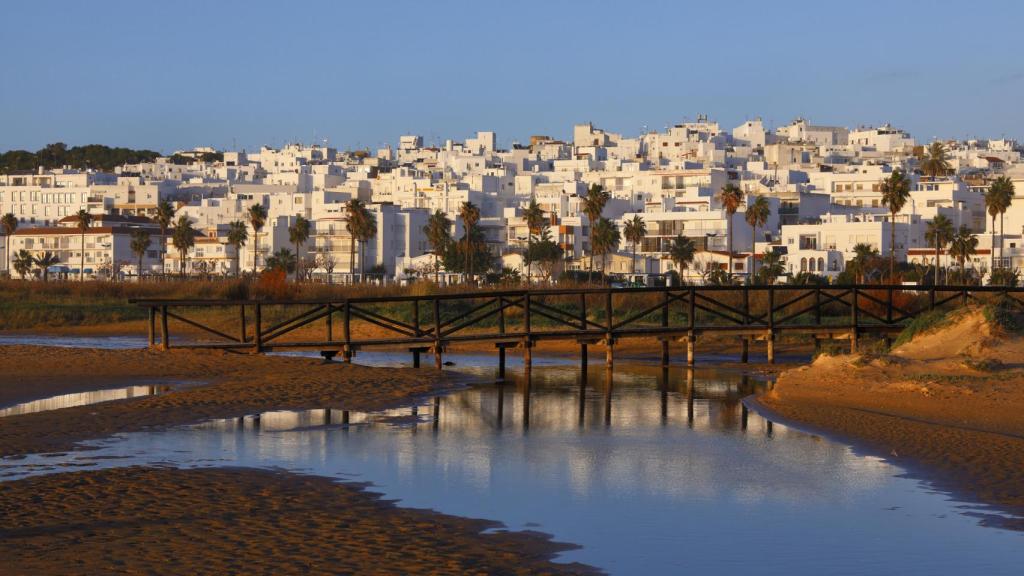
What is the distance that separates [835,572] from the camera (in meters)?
11.8

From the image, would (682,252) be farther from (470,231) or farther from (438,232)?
(438,232)

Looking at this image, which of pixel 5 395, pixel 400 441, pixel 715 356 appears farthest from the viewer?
pixel 715 356

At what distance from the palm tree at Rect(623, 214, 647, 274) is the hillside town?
1.32ft

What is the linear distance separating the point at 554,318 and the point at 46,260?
348 feet

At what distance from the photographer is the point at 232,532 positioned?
12.6m

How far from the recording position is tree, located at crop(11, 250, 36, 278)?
131 m

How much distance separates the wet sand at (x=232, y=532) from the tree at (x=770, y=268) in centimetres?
7390

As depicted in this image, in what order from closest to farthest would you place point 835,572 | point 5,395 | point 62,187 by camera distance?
point 835,572, point 5,395, point 62,187

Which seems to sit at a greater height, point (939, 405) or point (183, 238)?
point (183, 238)

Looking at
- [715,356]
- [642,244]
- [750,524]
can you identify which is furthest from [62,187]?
[750,524]

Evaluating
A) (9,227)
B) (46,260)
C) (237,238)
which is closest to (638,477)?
(237,238)

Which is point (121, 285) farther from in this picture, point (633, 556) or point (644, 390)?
point (633, 556)

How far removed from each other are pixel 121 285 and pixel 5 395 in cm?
5299

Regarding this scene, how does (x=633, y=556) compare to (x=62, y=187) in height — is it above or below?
below
